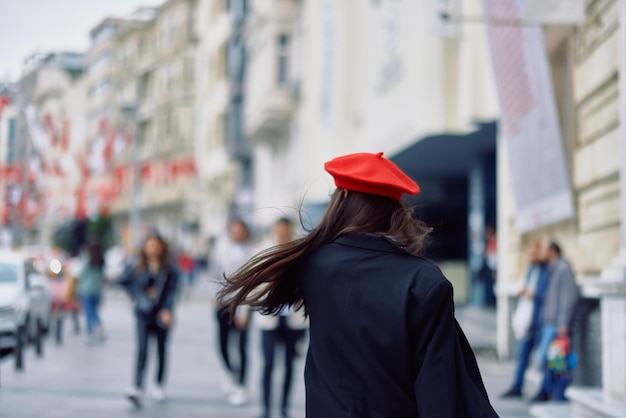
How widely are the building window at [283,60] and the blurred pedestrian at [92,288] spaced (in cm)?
1693

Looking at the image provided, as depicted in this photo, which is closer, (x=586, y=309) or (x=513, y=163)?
(x=586, y=309)

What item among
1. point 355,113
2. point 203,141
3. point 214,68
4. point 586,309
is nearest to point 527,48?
point 586,309

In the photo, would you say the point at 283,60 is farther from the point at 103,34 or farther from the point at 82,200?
the point at 103,34

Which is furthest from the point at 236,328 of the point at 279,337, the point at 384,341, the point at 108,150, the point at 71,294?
the point at 108,150

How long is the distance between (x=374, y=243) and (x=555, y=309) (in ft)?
23.0

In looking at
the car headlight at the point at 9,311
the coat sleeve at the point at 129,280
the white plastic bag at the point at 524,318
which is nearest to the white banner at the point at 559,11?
the white plastic bag at the point at 524,318

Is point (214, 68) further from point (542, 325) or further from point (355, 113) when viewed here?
point (542, 325)

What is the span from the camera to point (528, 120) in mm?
11602

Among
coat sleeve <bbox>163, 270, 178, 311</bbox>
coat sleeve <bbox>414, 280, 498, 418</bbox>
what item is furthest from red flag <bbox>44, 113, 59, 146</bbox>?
coat sleeve <bbox>414, 280, 498, 418</bbox>

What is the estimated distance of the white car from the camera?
48.0ft

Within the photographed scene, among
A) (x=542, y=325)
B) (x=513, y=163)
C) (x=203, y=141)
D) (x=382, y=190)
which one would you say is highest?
(x=203, y=141)

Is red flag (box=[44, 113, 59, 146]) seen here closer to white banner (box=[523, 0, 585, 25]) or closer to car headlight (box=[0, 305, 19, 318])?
car headlight (box=[0, 305, 19, 318])

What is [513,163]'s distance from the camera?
12.5m

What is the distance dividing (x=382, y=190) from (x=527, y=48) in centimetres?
867
